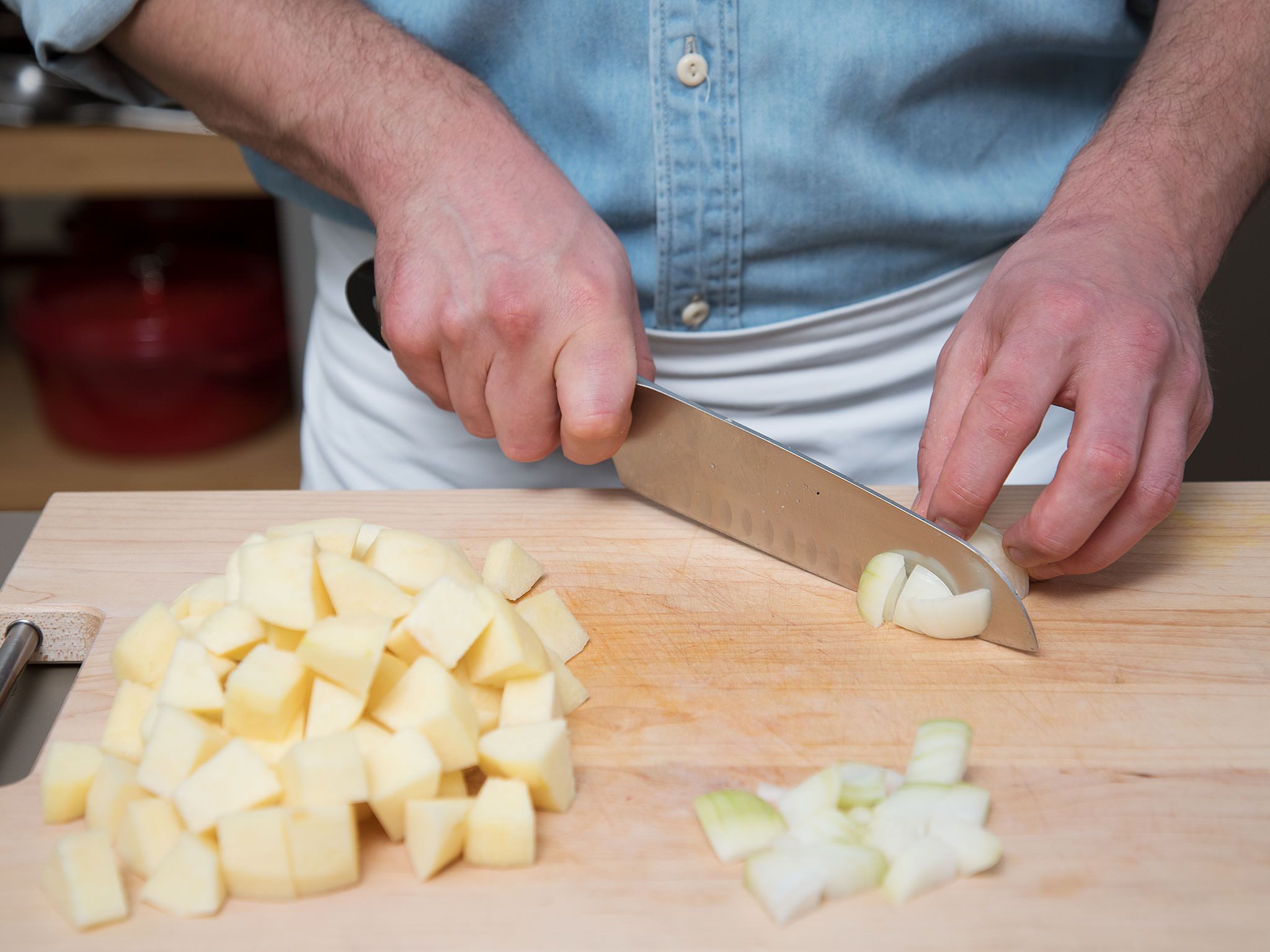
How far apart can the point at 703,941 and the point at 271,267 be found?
200cm

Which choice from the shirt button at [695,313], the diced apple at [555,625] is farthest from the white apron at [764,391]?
the diced apple at [555,625]

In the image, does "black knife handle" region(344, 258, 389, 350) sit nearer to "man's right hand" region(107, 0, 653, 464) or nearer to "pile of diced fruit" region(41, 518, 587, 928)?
"man's right hand" region(107, 0, 653, 464)

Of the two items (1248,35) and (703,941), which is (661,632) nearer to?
(703,941)

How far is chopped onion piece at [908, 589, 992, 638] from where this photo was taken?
952mm

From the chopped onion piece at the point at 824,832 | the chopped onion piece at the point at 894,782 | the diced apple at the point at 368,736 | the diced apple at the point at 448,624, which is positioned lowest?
the chopped onion piece at the point at 894,782

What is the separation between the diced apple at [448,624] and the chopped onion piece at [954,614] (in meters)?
0.37

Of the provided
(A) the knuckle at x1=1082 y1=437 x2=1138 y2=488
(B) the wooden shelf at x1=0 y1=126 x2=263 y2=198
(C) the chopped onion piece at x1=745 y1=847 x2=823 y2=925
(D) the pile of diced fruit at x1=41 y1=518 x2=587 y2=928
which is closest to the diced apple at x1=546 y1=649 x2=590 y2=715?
(D) the pile of diced fruit at x1=41 y1=518 x2=587 y2=928

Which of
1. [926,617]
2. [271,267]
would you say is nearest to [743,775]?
[926,617]

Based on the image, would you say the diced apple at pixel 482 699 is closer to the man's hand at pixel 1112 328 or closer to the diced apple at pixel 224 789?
the diced apple at pixel 224 789

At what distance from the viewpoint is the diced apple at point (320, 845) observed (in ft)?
2.39

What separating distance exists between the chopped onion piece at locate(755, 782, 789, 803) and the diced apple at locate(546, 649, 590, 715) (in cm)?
16

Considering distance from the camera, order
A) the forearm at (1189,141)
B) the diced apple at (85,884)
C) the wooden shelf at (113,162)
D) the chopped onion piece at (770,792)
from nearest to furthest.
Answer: the diced apple at (85,884) < the chopped onion piece at (770,792) < the forearm at (1189,141) < the wooden shelf at (113,162)

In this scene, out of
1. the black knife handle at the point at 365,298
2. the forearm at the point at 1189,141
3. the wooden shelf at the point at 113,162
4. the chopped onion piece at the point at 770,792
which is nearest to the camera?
the chopped onion piece at the point at 770,792

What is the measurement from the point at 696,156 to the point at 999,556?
1.61 ft
